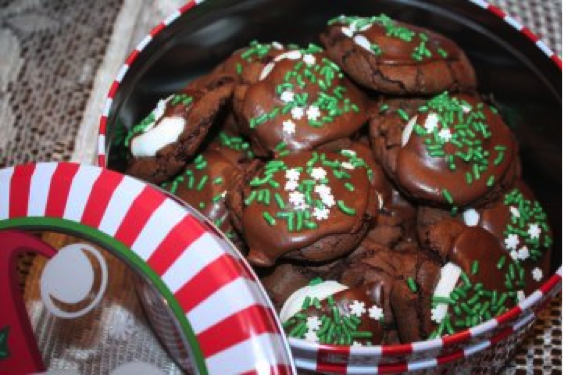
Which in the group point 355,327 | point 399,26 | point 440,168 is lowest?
point 355,327

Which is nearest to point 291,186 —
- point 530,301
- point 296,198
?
point 296,198

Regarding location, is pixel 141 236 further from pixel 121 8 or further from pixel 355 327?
pixel 121 8

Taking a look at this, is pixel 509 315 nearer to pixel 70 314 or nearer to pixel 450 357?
pixel 450 357

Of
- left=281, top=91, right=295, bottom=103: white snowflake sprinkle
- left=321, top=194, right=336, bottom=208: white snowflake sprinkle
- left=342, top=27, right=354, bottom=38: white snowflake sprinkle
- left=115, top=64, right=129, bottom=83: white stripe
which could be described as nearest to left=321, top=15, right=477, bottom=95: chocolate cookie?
left=342, top=27, right=354, bottom=38: white snowflake sprinkle

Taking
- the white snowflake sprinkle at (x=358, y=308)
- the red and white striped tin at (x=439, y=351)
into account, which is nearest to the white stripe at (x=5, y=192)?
the red and white striped tin at (x=439, y=351)

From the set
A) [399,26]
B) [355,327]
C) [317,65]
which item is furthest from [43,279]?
[399,26]

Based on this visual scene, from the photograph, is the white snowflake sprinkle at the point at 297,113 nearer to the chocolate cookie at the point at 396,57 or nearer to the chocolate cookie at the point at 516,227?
the chocolate cookie at the point at 396,57
